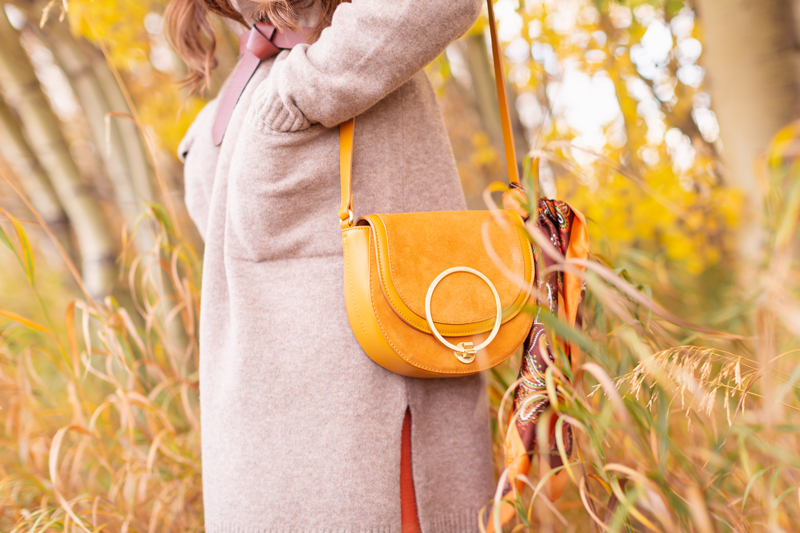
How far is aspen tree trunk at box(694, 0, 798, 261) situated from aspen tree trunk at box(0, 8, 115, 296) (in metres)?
2.75

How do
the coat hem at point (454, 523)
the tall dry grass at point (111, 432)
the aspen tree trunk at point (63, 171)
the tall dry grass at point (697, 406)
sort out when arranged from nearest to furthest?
the tall dry grass at point (697, 406) < the coat hem at point (454, 523) < the tall dry grass at point (111, 432) < the aspen tree trunk at point (63, 171)

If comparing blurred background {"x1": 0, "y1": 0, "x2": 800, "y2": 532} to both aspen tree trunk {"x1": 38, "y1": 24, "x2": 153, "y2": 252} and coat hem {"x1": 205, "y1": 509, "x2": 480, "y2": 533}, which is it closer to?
aspen tree trunk {"x1": 38, "y1": 24, "x2": 153, "y2": 252}

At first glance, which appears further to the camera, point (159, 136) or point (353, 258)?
point (159, 136)

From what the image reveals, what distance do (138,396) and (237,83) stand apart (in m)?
0.84

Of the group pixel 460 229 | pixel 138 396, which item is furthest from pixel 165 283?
pixel 460 229

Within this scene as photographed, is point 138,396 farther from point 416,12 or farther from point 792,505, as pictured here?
point 792,505

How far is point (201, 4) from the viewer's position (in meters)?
1.01

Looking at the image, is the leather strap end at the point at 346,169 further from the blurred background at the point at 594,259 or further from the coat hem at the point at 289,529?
the coat hem at the point at 289,529

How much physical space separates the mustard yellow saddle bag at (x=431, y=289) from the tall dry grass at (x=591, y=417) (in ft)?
0.31

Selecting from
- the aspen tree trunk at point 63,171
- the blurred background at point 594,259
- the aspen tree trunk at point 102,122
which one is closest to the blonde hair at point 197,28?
the blurred background at point 594,259

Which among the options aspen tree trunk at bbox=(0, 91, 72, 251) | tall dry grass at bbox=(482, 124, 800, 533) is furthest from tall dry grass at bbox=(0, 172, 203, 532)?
aspen tree trunk at bbox=(0, 91, 72, 251)

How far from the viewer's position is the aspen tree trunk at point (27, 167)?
2529 mm

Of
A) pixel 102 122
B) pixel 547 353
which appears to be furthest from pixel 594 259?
pixel 102 122

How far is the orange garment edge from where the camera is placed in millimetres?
829
